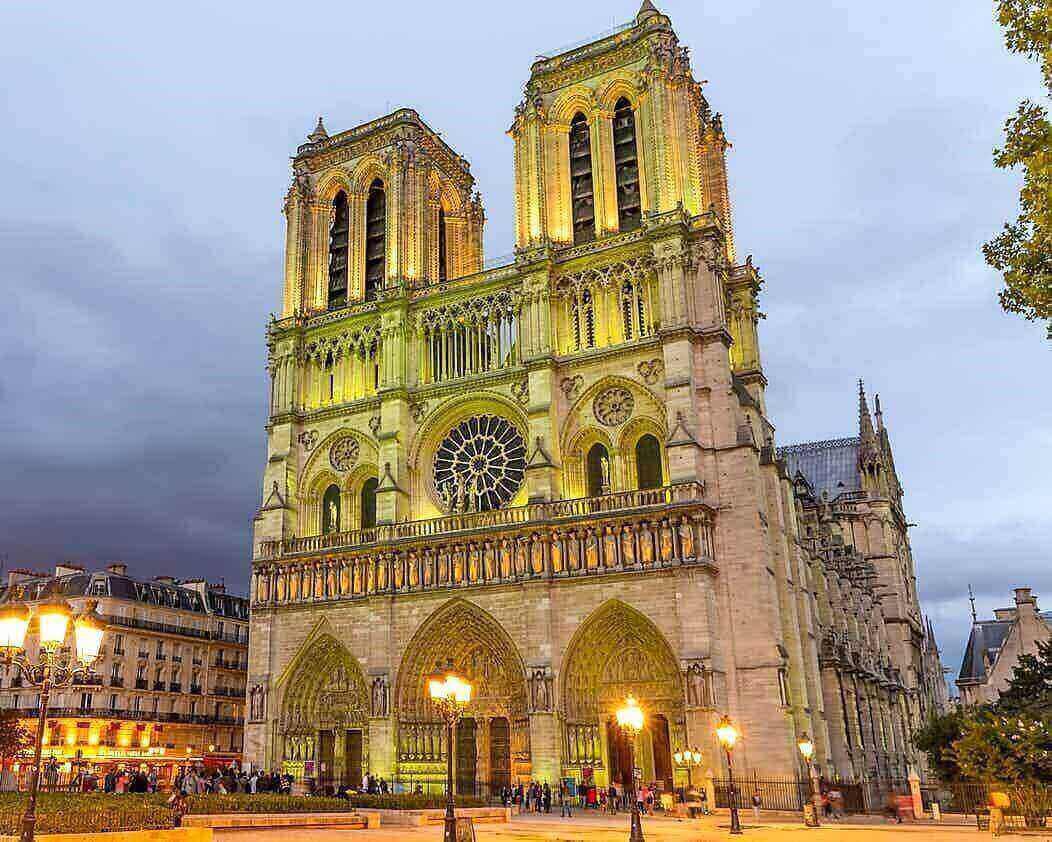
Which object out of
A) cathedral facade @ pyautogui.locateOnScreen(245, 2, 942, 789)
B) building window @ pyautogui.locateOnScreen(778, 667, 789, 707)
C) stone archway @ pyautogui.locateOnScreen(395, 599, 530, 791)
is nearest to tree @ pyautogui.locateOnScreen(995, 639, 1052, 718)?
cathedral facade @ pyautogui.locateOnScreen(245, 2, 942, 789)

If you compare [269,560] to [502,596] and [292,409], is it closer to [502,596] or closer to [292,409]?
[292,409]

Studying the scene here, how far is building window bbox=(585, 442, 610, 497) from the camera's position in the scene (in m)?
34.2

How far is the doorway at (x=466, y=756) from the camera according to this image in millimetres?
33312

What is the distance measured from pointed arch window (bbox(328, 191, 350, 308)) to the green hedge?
2982 cm

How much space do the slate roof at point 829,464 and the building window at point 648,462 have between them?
86.5 feet

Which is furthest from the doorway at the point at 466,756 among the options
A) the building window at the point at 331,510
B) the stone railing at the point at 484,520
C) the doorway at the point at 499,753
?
the building window at the point at 331,510

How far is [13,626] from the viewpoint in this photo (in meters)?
11.0

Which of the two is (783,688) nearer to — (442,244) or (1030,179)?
(1030,179)

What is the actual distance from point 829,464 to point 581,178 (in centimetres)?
2954

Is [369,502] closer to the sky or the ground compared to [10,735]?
closer to the sky

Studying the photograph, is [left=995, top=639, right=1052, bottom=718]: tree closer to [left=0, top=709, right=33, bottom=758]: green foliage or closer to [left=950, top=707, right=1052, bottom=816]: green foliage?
[left=950, top=707, right=1052, bottom=816]: green foliage

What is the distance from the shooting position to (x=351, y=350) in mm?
40375

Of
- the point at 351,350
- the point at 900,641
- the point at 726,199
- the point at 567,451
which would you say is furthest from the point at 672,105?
the point at 900,641

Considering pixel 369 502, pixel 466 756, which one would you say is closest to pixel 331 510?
pixel 369 502
